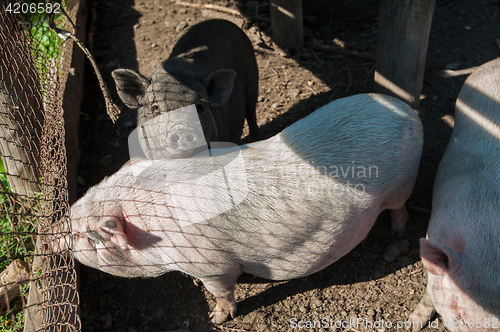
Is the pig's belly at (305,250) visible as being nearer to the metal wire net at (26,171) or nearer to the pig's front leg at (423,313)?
the pig's front leg at (423,313)

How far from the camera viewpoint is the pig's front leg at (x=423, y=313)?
9.00 ft

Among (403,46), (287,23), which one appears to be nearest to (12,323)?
(403,46)

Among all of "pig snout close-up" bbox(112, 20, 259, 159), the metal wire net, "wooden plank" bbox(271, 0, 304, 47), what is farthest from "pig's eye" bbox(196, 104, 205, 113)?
"wooden plank" bbox(271, 0, 304, 47)

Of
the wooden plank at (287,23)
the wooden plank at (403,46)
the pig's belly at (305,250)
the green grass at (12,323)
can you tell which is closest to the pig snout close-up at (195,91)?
the pig's belly at (305,250)

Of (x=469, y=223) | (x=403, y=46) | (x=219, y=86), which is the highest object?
(x=403, y=46)

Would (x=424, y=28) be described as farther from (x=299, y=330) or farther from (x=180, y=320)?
(x=180, y=320)

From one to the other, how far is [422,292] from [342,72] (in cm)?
283

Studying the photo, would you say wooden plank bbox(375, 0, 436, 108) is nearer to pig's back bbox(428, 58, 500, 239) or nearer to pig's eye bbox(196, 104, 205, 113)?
pig's back bbox(428, 58, 500, 239)

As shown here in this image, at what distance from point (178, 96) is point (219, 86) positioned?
→ 1.32 ft

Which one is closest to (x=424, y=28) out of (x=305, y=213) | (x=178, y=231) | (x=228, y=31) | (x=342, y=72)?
(x=342, y=72)

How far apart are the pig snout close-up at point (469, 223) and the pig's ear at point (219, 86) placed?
184 cm

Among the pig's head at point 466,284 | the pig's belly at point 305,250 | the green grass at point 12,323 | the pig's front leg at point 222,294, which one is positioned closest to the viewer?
the pig's head at point 466,284

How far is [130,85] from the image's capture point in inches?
129

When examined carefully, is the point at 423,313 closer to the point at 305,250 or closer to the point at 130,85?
the point at 305,250
